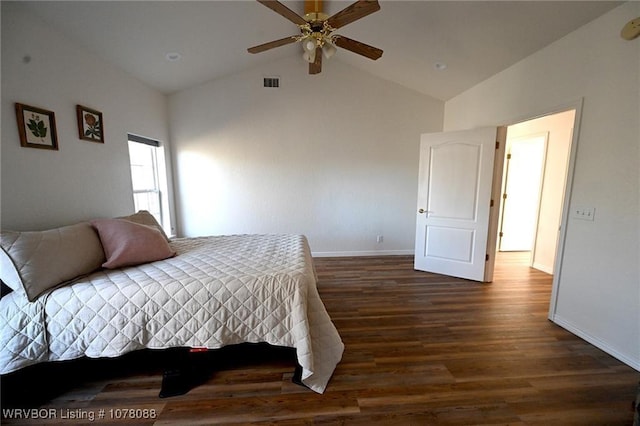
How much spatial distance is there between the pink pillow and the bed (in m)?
0.15

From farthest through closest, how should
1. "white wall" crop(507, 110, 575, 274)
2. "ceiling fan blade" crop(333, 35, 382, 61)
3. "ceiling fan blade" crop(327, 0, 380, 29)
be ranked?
"white wall" crop(507, 110, 575, 274) < "ceiling fan blade" crop(333, 35, 382, 61) < "ceiling fan blade" crop(327, 0, 380, 29)

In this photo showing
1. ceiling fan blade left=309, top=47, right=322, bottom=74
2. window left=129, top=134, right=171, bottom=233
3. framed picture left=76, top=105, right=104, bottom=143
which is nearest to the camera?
ceiling fan blade left=309, top=47, right=322, bottom=74

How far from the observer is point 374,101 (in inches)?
156

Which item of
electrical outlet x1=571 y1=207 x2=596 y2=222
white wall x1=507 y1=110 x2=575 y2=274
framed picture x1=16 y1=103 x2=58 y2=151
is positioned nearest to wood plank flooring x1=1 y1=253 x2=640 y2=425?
electrical outlet x1=571 y1=207 x2=596 y2=222

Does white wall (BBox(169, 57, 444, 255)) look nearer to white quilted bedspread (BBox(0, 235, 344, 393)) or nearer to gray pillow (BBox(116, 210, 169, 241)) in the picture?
gray pillow (BBox(116, 210, 169, 241))

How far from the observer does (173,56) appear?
2.82 m

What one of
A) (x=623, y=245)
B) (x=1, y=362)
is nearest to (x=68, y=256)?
(x=1, y=362)

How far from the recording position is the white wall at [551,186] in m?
3.48

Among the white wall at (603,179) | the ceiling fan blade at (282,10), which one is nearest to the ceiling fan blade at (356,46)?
the ceiling fan blade at (282,10)

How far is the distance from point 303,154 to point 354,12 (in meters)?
2.41

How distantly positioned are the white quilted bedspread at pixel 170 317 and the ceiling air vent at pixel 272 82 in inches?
122

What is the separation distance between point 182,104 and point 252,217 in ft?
6.40

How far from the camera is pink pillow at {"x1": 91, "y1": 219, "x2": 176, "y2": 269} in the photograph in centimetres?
188

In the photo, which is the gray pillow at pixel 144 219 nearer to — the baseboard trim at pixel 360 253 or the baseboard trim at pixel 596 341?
the baseboard trim at pixel 360 253
